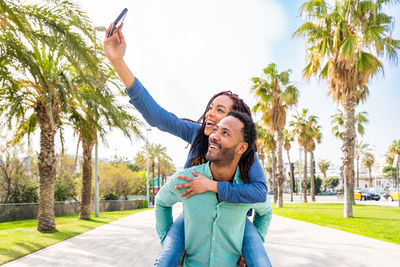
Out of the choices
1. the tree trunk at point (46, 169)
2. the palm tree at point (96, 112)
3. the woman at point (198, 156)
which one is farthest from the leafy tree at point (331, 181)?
the woman at point (198, 156)

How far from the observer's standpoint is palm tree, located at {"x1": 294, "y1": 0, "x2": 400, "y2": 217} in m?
14.1

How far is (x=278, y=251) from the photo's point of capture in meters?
7.96

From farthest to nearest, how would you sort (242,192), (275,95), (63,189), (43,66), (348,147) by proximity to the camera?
(63,189), (275,95), (348,147), (43,66), (242,192)

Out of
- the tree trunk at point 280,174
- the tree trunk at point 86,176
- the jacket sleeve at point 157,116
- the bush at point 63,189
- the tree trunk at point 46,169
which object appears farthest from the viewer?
the bush at point 63,189

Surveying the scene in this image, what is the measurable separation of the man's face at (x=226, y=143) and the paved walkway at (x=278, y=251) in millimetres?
5349

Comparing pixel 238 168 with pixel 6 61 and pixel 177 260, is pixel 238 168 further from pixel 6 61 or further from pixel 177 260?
pixel 6 61

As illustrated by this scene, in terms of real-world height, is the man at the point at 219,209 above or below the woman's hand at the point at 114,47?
below

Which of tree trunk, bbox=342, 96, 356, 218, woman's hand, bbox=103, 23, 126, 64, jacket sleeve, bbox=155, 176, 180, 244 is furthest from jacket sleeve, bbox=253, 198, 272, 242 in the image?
tree trunk, bbox=342, 96, 356, 218

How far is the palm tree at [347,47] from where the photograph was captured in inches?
557

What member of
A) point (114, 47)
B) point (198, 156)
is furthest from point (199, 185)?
point (114, 47)

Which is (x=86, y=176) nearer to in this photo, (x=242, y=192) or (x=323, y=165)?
(x=242, y=192)

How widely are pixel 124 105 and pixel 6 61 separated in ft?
A: 23.4

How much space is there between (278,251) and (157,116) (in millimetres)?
6705

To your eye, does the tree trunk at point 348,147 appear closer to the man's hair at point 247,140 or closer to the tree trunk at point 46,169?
the tree trunk at point 46,169
